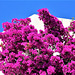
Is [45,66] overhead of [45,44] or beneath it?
beneath

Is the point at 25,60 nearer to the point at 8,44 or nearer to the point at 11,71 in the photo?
the point at 11,71

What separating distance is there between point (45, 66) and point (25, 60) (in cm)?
44

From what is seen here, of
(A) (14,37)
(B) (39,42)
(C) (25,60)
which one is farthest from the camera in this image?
(A) (14,37)

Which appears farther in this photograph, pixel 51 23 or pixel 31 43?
pixel 51 23

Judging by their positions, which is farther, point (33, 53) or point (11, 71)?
point (11, 71)

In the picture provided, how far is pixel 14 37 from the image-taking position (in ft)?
12.1

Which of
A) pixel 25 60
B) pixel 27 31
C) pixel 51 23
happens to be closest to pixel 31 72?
pixel 25 60

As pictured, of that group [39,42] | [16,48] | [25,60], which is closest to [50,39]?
[39,42]

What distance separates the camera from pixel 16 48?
398 centimetres

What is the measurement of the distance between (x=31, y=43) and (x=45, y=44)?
1.34 feet

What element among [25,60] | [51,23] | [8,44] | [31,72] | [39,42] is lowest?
[31,72]

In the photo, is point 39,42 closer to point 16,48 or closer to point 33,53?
point 33,53

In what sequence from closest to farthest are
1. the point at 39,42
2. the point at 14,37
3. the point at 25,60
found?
the point at 39,42, the point at 25,60, the point at 14,37

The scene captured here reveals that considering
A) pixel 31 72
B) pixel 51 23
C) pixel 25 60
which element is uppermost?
pixel 51 23
